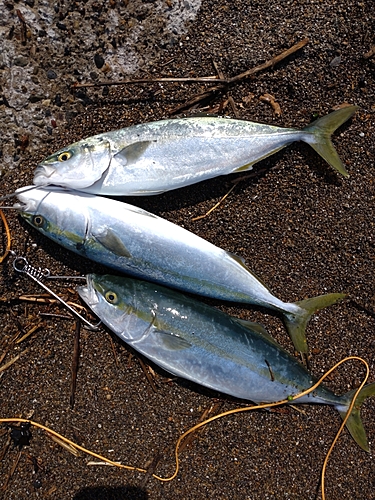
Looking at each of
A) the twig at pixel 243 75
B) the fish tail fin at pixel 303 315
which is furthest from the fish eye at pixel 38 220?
the fish tail fin at pixel 303 315

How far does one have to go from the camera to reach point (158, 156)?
8.75ft

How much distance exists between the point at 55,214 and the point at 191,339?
1.28 meters

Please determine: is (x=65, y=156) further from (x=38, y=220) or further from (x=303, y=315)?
(x=303, y=315)

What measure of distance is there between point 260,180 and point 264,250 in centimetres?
53

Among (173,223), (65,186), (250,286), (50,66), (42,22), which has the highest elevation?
(42,22)

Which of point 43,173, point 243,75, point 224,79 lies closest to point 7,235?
point 43,173

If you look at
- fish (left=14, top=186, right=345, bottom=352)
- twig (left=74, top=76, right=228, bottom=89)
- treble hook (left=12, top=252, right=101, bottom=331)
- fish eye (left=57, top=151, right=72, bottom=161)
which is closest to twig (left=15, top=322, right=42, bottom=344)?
treble hook (left=12, top=252, right=101, bottom=331)

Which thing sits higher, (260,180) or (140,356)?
(260,180)

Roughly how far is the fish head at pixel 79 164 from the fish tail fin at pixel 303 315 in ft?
5.61

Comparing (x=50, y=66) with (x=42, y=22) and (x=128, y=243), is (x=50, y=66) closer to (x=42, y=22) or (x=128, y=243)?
(x=42, y=22)

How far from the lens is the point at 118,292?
2713 millimetres

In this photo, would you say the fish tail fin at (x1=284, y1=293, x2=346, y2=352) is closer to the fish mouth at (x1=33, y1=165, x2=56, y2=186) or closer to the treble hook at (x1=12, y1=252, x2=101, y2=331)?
the treble hook at (x1=12, y1=252, x2=101, y2=331)

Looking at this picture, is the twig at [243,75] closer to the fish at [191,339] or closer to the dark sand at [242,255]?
the dark sand at [242,255]

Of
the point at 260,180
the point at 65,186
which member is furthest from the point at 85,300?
the point at 260,180
